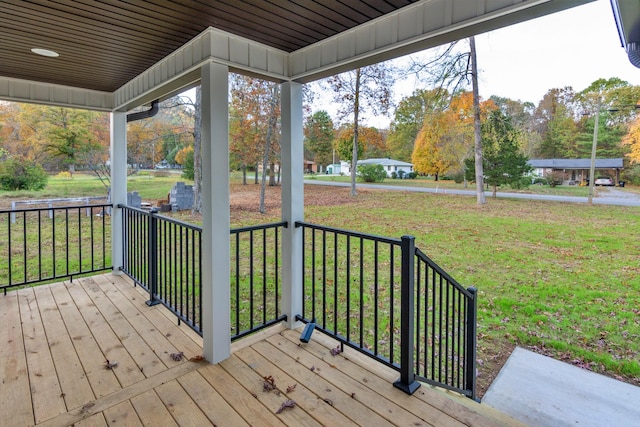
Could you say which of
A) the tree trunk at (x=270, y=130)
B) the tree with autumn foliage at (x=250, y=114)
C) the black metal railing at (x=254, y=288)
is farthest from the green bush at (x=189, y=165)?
the black metal railing at (x=254, y=288)

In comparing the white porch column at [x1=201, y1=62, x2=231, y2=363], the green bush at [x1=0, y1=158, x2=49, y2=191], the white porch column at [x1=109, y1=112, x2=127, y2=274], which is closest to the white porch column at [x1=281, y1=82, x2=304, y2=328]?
the white porch column at [x1=201, y1=62, x2=231, y2=363]

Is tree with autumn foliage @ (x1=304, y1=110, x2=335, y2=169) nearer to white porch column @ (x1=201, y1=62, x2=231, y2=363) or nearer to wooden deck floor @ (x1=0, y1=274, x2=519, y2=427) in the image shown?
white porch column @ (x1=201, y1=62, x2=231, y2=363)

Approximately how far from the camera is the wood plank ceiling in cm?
182

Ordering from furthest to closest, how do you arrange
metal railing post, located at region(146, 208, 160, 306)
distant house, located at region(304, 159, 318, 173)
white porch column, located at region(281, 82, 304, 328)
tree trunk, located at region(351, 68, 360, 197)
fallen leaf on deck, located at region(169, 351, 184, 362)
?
distant house, located at region(304, 159, 318, 173)
tree trunk, located at region(351, 68, 360, 197)
metal railing post, located at region(146, 208, 160, 306)
white porch column, located at region(281, 82, 304, 328)
fallen leaf on deck, located at region(169, 351, 184, 362)

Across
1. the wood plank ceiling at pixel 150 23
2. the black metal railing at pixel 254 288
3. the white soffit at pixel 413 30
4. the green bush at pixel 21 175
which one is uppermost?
the wood plank ceiling at pixel 150 23

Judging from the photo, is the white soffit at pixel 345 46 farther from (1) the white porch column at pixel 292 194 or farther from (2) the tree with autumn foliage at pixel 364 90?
(2) the tree with autumn foliage at pixel 364 90

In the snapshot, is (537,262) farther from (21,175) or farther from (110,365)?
(21,175)

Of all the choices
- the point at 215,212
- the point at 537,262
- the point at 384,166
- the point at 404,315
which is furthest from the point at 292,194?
the point at 384,166

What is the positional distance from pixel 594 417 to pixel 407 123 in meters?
9.83

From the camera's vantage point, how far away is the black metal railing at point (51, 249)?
369 cm

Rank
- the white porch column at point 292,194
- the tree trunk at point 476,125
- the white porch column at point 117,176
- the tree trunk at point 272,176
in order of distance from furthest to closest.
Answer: the tree trunk at point 272,176, the tree trunk at point 476,125, the white porch column at point 117,176, the white porch column at point 292,194

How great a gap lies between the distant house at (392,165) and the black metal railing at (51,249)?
9.21 m

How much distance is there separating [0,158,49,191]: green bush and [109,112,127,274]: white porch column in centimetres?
884

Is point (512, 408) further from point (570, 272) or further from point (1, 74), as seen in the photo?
point (1, 74)
